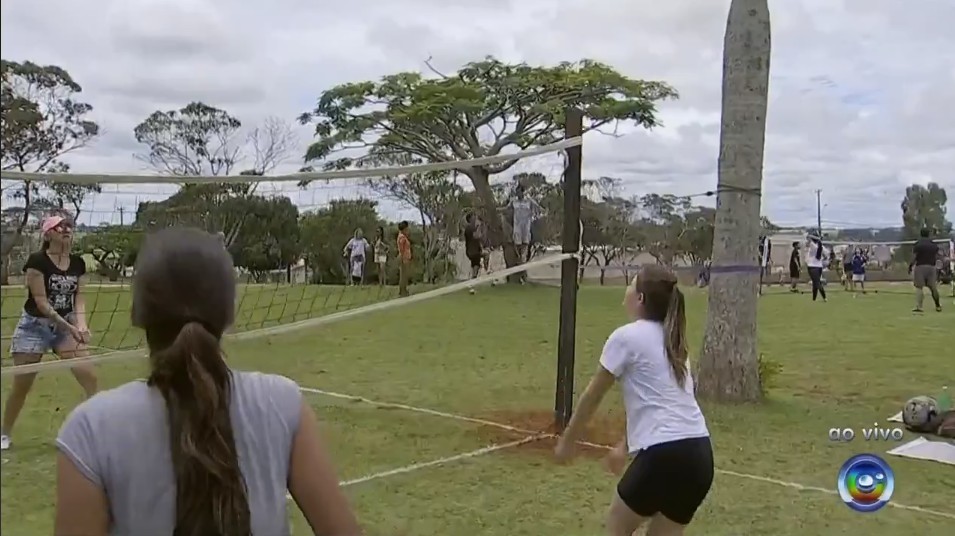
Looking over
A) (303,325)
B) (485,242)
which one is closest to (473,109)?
(485,242)

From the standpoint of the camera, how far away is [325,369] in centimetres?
1023

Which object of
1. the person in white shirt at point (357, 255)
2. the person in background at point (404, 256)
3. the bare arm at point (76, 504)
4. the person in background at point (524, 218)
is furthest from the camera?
the person in white shirt at point (357, 255)

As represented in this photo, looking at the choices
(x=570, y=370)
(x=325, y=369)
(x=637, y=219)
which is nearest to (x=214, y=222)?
(x=325, y=369)

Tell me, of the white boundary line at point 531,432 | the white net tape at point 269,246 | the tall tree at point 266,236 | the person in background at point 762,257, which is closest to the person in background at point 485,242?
the white net tape at point 269,246

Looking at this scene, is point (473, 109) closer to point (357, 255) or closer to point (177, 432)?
point (357, 255)

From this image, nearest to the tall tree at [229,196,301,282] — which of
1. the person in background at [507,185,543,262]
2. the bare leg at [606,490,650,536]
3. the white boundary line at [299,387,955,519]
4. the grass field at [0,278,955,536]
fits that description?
the grass field at [0,278,955,536]

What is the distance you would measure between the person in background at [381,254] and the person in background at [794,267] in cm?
1261

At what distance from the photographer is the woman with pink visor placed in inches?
238

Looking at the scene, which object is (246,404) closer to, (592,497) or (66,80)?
(592,497)

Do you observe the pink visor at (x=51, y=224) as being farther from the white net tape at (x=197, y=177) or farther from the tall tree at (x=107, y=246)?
the white net tape at (x=197, y=177)

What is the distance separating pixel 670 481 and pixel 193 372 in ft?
7.34

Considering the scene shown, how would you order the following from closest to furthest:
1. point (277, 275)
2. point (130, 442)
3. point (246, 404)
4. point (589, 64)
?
1. point (130, 442)
2. point (246, 404)
3. point (277, 275)
4. point (589, 64)

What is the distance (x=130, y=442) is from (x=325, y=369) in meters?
8.66

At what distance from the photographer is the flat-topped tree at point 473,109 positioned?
89.1 feet
